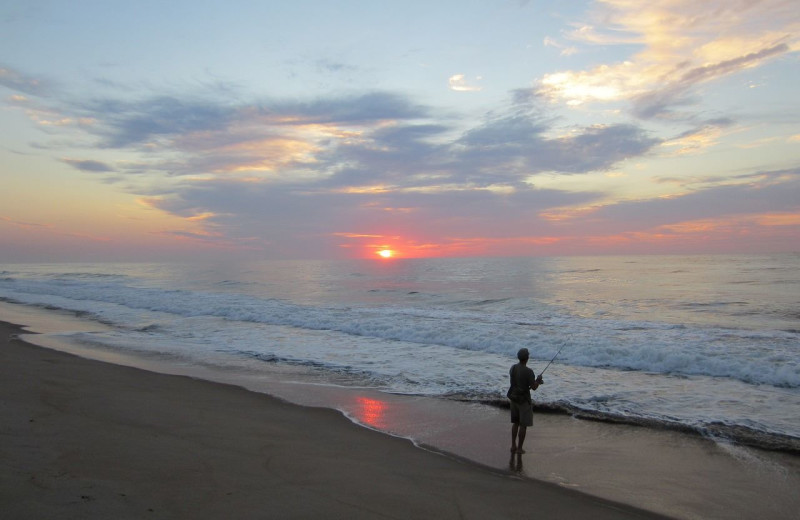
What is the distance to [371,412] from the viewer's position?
9.02 m

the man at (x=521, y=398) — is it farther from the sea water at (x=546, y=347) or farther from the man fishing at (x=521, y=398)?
the sea water at (x=546, y=347)

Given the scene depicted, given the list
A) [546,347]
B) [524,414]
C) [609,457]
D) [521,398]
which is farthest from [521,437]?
[546,347]

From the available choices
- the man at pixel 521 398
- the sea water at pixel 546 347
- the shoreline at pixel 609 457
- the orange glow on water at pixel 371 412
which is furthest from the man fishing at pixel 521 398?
the sea water at pixel 546 347

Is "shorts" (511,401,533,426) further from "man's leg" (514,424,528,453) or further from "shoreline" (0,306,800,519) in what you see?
"shoreline" (0,306,800,519)

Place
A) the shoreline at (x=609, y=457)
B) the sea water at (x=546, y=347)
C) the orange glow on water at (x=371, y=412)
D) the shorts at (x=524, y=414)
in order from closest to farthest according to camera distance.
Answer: the shoreline at (x=609, y=457), the shorts at (x=524, y=414), the orange glow on water at (x=371, y=412), the sea water at (x=546, y=347)

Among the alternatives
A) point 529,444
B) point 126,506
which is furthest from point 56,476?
point 529,444

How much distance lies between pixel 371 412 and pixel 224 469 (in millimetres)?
3753

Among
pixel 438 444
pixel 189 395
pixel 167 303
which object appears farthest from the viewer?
pixel 167 303

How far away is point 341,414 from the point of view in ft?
28.9

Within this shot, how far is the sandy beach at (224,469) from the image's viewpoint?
455cm

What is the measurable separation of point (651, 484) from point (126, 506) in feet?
18.8

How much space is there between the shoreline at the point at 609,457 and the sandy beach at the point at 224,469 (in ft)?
1.23

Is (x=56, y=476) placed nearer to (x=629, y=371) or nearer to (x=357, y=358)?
(x=357, y=358)

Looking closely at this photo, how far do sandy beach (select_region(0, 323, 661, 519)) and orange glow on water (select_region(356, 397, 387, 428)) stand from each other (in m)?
0.42
